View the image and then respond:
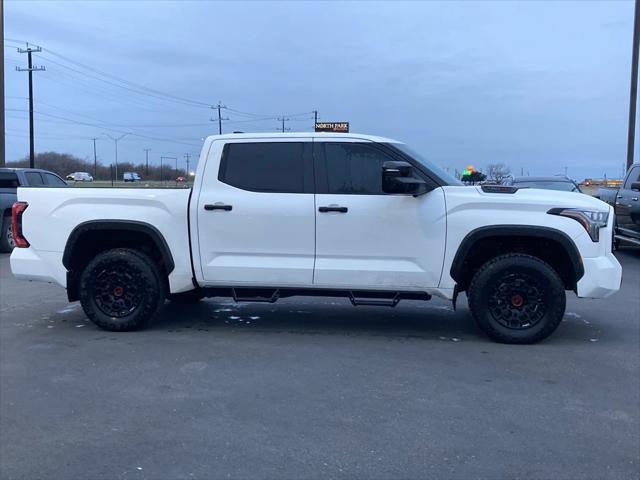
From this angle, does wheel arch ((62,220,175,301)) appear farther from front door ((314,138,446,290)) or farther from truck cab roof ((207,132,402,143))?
front door ((314,138,446,290))

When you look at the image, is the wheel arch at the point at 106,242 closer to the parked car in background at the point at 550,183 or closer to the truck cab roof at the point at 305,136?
the truck cab roof at the point at 305,136

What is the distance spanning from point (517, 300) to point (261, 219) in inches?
106

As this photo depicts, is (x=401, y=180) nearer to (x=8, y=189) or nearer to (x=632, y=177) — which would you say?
(x=632, y=177)

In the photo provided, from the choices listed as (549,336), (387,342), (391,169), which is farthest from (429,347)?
(391,169)

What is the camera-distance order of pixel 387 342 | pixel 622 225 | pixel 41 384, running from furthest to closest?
pixel 622 225, pixel 387 342, pixel 41 384

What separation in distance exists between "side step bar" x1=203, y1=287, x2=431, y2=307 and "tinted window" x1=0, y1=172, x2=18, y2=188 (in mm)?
9194

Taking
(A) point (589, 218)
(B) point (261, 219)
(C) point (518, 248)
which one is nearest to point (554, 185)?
(C) point (518, 248)

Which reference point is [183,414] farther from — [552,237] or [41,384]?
[552,237]

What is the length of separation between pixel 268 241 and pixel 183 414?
2292mm

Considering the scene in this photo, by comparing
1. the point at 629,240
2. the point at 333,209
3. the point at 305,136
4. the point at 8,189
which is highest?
the point at 305,136

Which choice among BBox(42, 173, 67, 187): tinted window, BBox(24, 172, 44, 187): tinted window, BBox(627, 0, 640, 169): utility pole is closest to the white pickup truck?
BBox(24, 172, 44, 187): tinted window

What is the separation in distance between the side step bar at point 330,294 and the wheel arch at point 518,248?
520 mm

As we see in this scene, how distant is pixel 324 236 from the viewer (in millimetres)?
6238

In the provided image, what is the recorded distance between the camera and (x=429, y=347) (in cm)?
615
